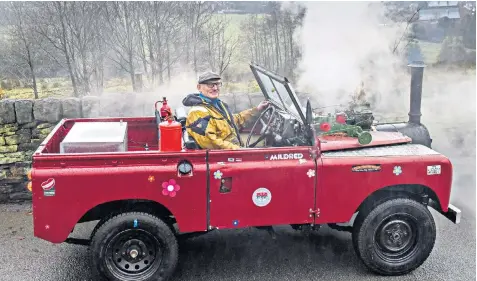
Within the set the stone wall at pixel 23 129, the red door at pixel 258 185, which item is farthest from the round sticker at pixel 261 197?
the stone wall at pixel 23 129

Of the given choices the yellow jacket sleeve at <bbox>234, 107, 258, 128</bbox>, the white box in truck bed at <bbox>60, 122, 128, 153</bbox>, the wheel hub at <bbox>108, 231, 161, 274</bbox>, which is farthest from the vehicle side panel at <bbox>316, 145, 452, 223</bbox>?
the white box in truck bed at <bbox>60, 122, 128, 153</bbox>

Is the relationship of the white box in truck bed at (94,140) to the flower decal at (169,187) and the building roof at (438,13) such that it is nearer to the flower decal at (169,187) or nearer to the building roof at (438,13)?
the flower decal at (169,187)

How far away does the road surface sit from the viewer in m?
5.14

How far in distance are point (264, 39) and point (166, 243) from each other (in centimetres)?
531

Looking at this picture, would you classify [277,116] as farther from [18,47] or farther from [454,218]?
[18,47]

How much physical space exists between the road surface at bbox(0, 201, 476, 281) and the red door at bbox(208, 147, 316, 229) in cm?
71

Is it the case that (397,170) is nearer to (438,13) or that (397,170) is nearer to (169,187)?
(169,187)

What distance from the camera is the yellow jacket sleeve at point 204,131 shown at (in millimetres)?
4906

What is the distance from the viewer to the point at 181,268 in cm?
529

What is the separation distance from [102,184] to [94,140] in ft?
1.98

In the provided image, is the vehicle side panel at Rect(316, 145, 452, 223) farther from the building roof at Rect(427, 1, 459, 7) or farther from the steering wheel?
the building roof at Rect(427, 1, 459, 7)

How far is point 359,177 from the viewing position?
4.88m

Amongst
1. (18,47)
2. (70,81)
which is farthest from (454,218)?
(18,47)

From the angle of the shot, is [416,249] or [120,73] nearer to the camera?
[416,249]
